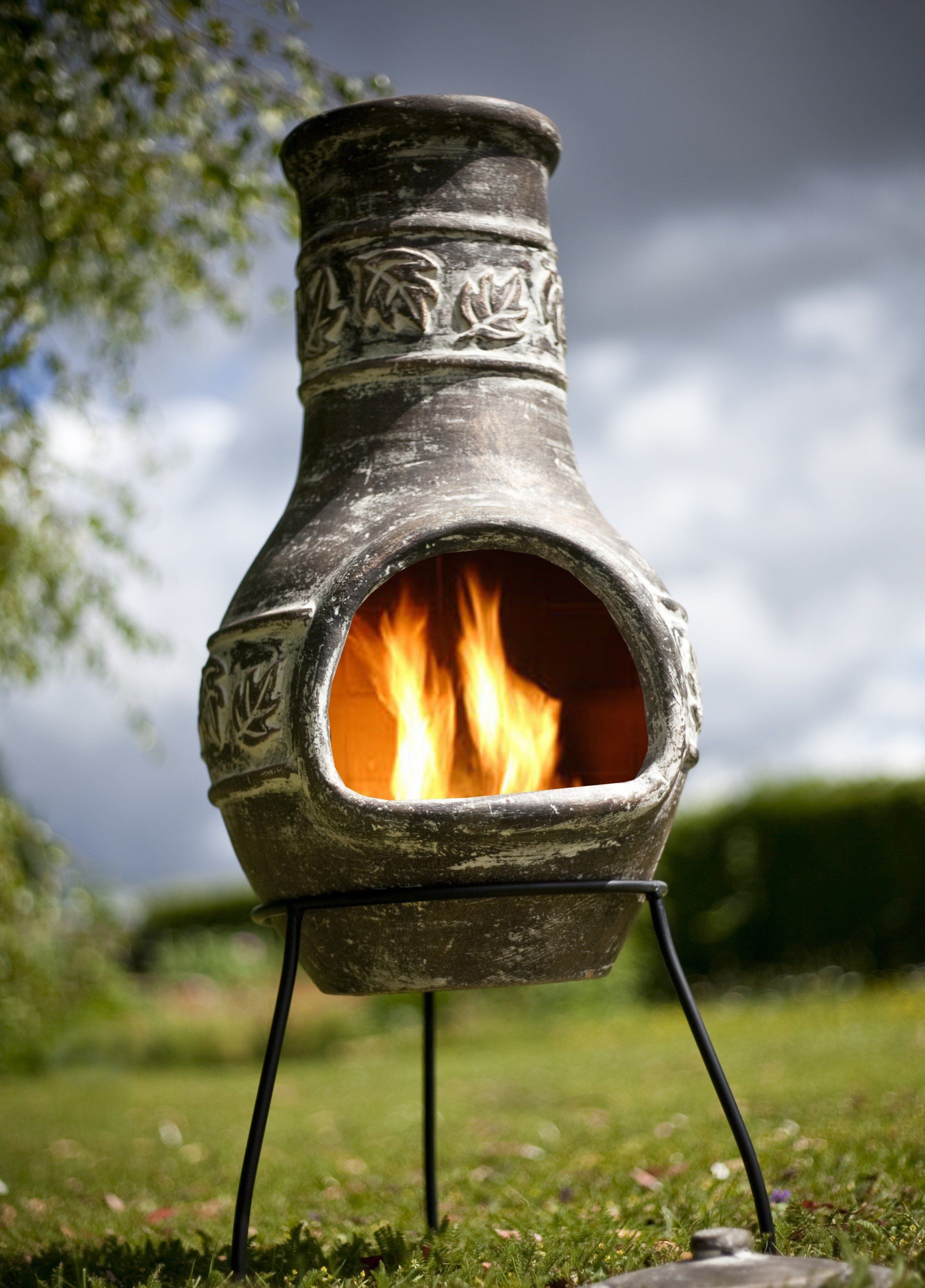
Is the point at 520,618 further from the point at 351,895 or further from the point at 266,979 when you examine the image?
the point at 266,979

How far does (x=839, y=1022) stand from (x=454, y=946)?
5726 mm

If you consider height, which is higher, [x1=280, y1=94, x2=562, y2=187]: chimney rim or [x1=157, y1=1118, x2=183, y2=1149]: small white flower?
[x1=280, y1=94, x2=562, y2=187]: chimney rim

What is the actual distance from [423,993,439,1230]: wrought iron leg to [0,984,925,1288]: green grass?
0.30ft

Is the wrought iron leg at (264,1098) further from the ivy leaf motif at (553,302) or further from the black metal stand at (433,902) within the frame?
the ivy leaf motif at (553,302)

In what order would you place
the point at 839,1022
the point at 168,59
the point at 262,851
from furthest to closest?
the point at 839,1022
the point at 168,59
the point at 262,851

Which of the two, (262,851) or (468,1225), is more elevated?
(262,851)

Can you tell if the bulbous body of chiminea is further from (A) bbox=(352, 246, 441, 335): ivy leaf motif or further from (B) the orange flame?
(B) the orange flame

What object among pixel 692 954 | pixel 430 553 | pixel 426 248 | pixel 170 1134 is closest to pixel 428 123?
pixel 426 248

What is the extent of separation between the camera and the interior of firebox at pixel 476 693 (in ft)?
8.87

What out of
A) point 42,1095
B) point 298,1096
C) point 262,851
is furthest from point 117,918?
point 262,851

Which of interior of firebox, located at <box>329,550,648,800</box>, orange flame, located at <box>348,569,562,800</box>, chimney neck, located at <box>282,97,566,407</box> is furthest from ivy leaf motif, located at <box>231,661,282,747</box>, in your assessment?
chimney neck, located at <box>282,97,566,407</box>

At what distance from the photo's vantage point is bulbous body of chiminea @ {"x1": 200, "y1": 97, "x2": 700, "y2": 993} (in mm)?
2328

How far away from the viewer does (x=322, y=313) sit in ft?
9.44

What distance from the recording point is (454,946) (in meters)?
2.43
